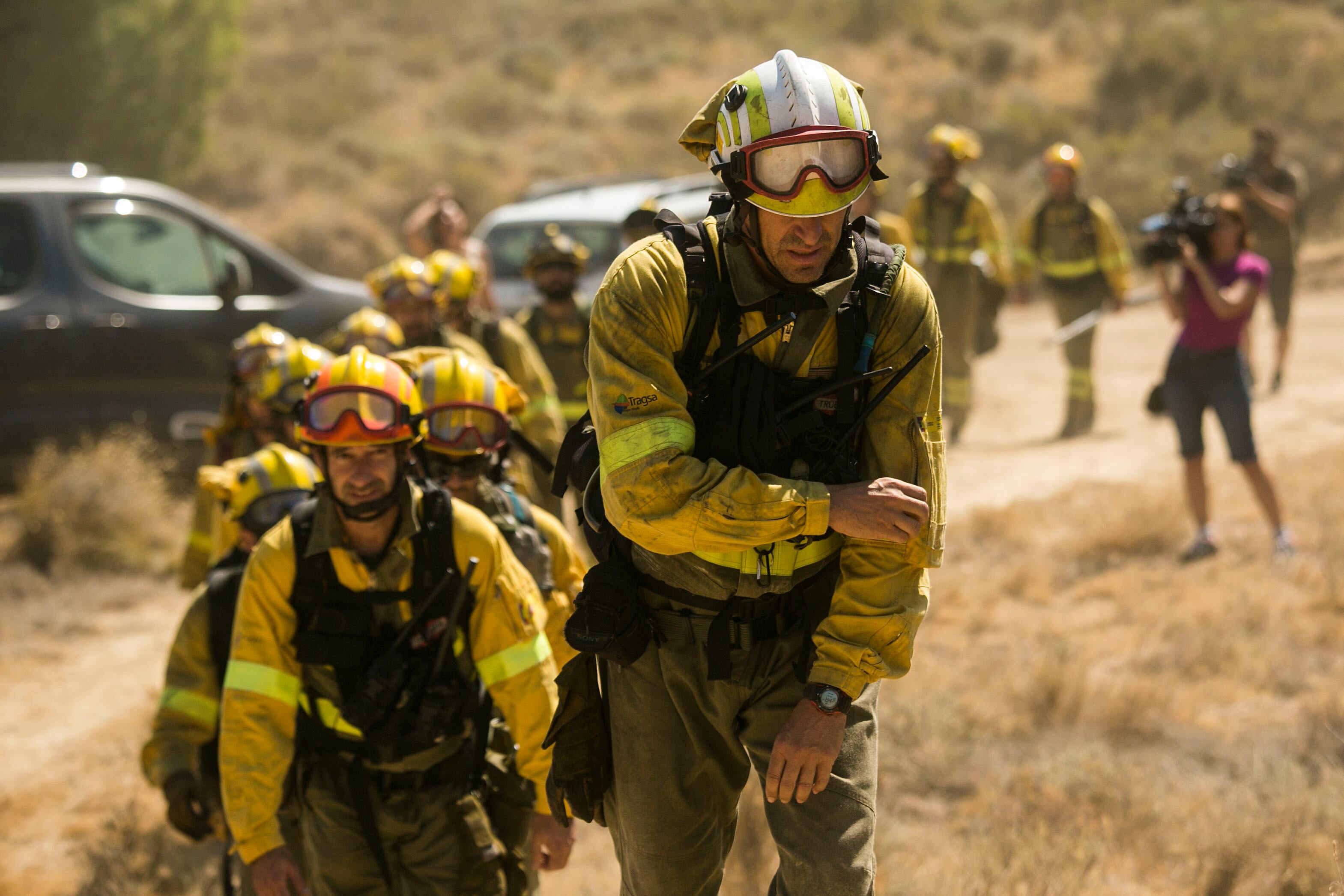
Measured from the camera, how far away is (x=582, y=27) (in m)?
40.1

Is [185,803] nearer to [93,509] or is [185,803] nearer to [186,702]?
[186,702]

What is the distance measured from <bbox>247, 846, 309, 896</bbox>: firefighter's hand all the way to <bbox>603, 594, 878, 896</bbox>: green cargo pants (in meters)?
0.97

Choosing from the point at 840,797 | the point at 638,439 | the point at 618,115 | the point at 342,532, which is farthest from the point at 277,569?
the point at 618,115

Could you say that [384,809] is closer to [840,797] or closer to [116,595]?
[840,797]

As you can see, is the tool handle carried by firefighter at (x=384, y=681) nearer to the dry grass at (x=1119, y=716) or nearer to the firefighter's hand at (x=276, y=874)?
the firefighter's hand at (x=276, y=874)

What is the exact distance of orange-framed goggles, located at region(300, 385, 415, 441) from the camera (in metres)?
3.72

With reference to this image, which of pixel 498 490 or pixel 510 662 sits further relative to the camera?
pixel 498 490

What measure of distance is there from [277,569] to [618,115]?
31372 mm

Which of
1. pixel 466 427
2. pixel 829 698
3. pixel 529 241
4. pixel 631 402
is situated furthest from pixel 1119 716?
pixel 529 241

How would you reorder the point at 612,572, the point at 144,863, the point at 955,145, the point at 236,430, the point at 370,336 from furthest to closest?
the point at 955,145 → the point at 370,336 → the point at 236,430 → the point at 144,863 → the point at 612,572

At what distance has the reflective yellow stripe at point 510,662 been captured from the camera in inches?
142

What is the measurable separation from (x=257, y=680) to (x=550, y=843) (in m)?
0.86

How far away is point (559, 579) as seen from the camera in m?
4.32

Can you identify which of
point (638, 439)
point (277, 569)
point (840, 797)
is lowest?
point (840, 797)
